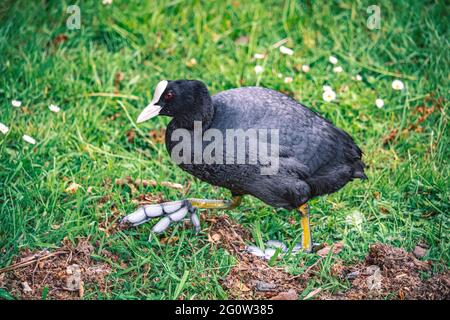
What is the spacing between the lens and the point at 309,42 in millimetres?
5758

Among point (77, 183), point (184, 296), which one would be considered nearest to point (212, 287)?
point (184, 296)

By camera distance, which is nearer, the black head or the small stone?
the small stone

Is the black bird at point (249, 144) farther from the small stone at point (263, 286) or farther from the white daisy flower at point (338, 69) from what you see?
the white daisy flower at point (338, 69)

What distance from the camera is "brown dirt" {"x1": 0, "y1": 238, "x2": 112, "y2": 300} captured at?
3717mm

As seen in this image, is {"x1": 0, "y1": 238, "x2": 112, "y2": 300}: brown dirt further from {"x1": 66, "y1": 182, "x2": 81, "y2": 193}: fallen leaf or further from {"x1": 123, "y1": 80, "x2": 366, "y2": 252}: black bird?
{"x1": 66, "y1": 182, "x2": 81, "y2": 193}: fallen leaf

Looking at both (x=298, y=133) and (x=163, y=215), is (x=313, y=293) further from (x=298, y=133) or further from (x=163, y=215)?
(x=163, y=215)

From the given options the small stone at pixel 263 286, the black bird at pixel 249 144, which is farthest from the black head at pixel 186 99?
the small stone at pixel 263 286

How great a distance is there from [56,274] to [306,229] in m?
1.54

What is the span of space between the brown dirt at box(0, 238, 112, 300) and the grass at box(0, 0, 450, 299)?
7 cm

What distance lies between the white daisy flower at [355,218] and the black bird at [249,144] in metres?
0.33

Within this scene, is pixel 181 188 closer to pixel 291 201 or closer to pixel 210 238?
pixel 210 238

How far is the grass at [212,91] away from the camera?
4.05 m

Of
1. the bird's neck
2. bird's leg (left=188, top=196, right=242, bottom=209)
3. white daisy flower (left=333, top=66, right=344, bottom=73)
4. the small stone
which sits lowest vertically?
the small stone

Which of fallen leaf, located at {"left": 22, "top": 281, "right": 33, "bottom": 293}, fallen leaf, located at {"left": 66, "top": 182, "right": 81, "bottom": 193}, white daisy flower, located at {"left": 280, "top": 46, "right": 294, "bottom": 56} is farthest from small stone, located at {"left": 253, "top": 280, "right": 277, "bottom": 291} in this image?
white daisy flower, located at {"left": 280, "top": 46, "right": 294, "bottom": 56}
